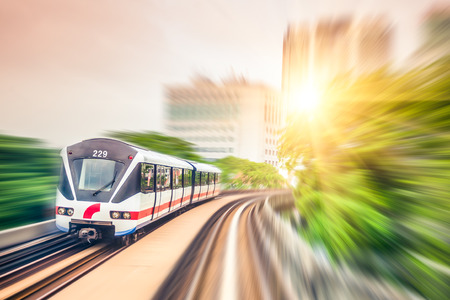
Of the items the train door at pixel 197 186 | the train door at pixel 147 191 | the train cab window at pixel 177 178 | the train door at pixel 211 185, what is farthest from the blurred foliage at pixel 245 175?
the train door at pixel 147 191

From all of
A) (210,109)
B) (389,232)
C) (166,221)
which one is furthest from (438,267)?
(210,109)

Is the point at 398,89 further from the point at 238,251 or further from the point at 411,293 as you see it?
the point at 238,251

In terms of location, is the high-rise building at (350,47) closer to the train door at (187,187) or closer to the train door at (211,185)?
the train door at (187,187)

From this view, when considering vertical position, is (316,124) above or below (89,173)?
above

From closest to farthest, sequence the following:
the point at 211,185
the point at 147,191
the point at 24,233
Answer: the point at 24,233 → the point at 147,191 → the point at 211,185

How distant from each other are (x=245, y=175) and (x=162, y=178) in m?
49.5

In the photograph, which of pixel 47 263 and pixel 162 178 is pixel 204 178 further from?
pixel 47 263

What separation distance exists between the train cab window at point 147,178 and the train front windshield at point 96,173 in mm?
739

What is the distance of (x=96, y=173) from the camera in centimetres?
866

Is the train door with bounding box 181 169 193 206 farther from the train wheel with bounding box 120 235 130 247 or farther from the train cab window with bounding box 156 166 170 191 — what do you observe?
the train wheel with bounding box 120 235 130 247

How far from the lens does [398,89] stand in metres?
5.84

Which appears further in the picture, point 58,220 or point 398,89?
point 58,220

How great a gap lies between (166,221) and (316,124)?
26.8 feet

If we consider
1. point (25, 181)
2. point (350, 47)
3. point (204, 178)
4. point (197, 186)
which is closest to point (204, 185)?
point (204, 178)
